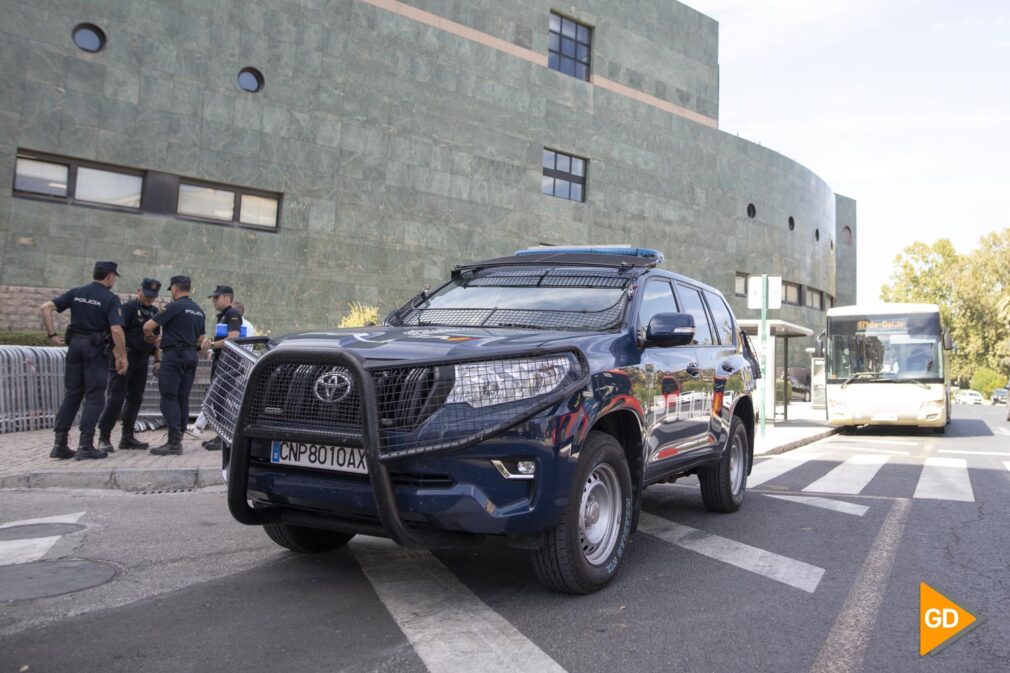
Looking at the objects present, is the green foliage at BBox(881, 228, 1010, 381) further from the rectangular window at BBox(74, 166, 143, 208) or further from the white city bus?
the rectangular window at BBox(74, 166, 143, 208)

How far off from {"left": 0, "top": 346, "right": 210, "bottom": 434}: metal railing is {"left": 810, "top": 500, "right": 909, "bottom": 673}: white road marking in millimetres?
8191

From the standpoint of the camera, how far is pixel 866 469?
10.5 meters

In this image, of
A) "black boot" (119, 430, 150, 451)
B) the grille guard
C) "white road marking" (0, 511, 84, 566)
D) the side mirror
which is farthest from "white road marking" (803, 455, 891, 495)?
"black boot" (119, 430, 150, 451)

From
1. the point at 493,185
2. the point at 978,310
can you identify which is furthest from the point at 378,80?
the point at 978,310

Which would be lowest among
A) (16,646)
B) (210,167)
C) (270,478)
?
(16,646)

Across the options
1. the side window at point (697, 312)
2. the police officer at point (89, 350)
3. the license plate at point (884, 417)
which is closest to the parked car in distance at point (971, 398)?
the license plate at point (884, 417)

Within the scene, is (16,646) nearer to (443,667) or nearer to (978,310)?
(443,667)

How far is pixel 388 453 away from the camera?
3373mm

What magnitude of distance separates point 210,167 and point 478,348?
1805 centimetres

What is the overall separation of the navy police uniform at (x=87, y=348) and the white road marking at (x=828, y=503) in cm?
700

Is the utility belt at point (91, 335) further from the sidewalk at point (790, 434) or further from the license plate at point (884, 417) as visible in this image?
the license plate at point (884, 417)

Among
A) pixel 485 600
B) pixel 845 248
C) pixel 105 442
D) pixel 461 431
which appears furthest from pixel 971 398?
pixel 461 431

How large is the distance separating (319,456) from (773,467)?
331 inches

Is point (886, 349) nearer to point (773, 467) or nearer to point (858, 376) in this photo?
point (858, 376)
